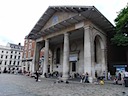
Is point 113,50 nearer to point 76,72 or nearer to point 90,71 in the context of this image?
point 76,72

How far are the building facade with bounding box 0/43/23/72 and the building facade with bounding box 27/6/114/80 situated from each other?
39.5 meters

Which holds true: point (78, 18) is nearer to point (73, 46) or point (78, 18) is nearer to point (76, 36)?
point (76, 36)

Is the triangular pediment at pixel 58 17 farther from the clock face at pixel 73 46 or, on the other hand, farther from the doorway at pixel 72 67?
the doorway at pixel 72 67

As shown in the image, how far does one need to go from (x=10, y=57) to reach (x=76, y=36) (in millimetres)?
50634

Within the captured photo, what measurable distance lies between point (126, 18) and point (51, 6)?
42.0ft

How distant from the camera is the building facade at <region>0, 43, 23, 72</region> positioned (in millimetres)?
64500

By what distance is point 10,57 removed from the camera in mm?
67000

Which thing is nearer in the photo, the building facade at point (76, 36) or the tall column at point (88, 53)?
the tall column at point (88, 53)

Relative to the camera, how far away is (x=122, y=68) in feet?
67.7

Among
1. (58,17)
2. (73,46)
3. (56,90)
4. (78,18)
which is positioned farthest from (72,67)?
(56,90)

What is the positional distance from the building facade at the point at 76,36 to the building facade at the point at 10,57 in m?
39.5

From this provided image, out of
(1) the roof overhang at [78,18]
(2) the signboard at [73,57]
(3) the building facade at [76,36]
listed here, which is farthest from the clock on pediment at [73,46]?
(1) the roof overhang at [78,18]

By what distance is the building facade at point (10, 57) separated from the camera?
64500mm

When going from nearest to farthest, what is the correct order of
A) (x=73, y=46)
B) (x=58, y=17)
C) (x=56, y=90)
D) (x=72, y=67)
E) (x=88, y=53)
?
(x=56, y=90), (x=88, y=53), (x=58, y=17), (x=72, y=67), (x=73, y=46)
